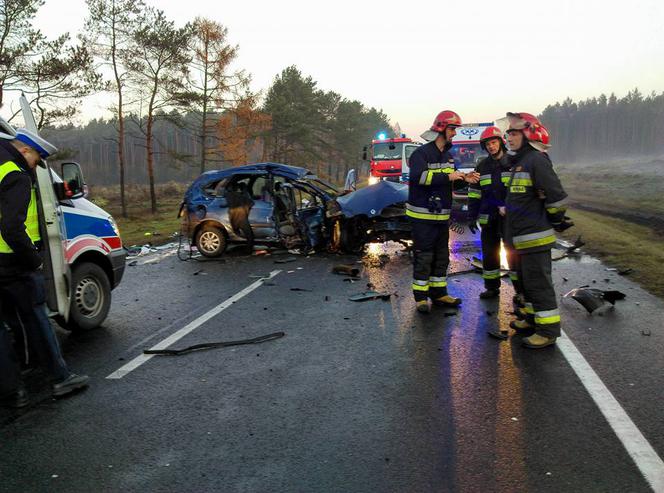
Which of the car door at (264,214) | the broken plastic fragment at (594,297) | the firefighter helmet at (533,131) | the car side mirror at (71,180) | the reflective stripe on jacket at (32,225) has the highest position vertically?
the firefighter helmet at (533,131)

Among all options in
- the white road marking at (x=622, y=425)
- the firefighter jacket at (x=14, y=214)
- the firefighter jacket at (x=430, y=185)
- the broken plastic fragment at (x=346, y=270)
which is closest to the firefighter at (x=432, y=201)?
the firefighter jacket at (x=430, y=185)

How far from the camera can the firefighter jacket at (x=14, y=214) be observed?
3451 mm

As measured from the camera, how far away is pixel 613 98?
497 feet

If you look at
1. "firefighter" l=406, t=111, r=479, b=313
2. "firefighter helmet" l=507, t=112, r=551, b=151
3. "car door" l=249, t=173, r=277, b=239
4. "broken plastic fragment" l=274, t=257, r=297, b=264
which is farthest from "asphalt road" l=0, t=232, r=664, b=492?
"car door" l=249, t=173, r=277, b=239

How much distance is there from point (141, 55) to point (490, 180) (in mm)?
22612

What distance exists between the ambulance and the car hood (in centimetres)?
485

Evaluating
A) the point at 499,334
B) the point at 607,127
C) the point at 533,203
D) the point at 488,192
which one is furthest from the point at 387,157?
the point at 607,127

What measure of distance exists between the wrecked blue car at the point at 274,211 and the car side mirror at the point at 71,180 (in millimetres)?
5262

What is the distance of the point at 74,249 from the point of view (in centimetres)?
530

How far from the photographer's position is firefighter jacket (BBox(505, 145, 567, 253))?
4.83 metres

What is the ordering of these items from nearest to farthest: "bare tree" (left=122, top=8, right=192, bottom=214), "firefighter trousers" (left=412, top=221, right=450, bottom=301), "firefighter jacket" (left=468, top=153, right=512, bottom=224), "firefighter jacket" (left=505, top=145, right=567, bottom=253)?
"firefighter jacket" (left=505, top=145, right=567, bottom=253) < "firefighter trousers" (left=412, top=221, right=450, bottom=301) < "firefighter jacket" (left=468, top=153, right=512, bottom=224) < "bare tree" (left=122, top=8, right=192, bottom=214)

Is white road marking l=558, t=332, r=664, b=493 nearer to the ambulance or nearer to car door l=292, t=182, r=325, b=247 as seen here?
the ambulance

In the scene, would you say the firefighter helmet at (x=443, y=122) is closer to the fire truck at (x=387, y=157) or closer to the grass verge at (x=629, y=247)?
the grass verge at (x=629, y=247)

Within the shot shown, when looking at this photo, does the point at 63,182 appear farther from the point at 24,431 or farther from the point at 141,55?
the point at 141,55
